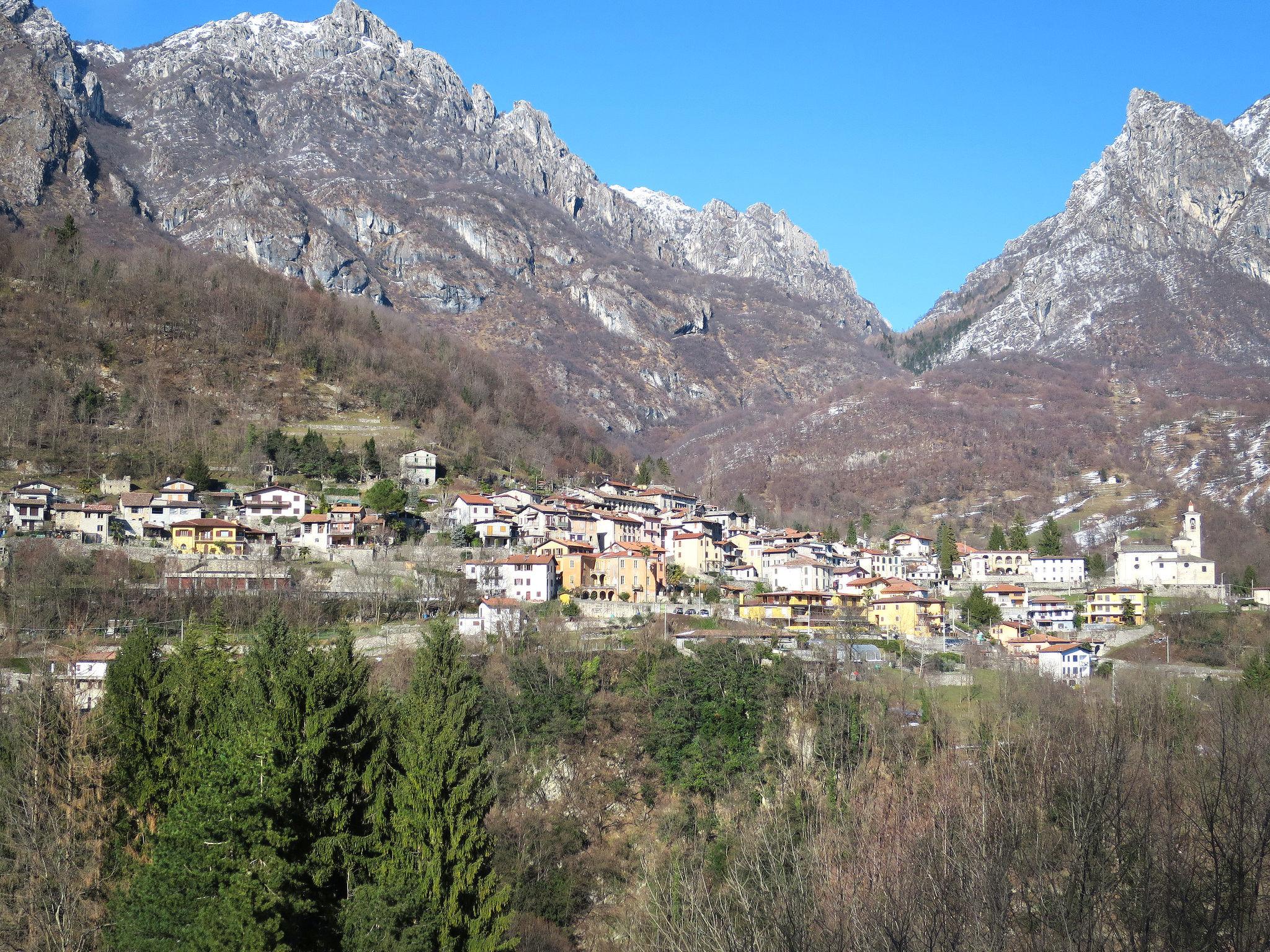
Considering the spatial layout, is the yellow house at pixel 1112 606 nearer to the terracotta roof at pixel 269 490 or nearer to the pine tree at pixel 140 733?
the terracotta roof at pixel 269 490

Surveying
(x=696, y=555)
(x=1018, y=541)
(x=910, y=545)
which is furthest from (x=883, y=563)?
(x=696, y=555)

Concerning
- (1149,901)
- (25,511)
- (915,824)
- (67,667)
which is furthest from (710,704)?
(25,511)

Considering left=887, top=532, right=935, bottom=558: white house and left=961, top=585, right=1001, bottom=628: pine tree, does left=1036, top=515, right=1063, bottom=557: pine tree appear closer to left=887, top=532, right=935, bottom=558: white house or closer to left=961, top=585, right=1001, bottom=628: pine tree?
left=887, top=532, right=935, bottom=558: white house

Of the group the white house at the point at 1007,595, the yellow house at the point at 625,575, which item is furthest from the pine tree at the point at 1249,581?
the yellow house at the point at 625,575

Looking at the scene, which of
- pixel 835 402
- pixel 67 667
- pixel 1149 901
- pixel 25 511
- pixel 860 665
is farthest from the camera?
pixel 835 402

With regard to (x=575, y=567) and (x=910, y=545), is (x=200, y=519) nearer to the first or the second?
(x=575, y=567)

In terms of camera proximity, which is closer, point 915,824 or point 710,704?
point 915,824

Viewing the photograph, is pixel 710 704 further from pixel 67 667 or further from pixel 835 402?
pixel 835 402
